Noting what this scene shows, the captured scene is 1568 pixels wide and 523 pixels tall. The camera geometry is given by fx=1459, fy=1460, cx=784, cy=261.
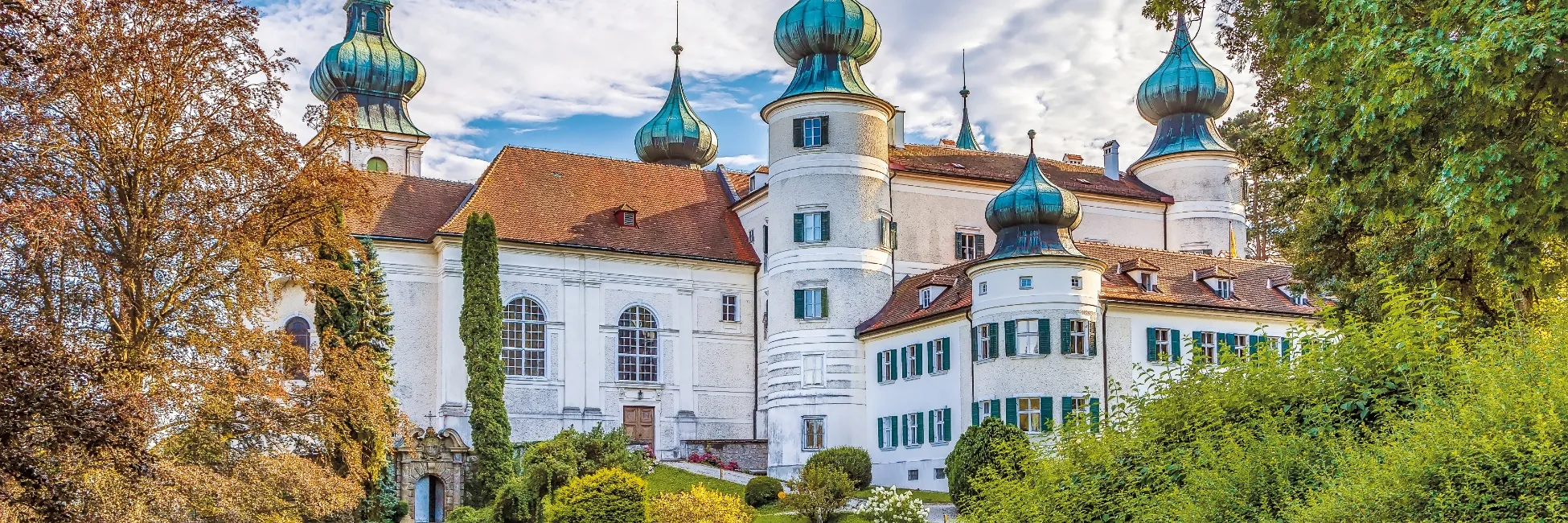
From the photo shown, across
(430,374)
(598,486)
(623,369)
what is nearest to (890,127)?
(623,369)

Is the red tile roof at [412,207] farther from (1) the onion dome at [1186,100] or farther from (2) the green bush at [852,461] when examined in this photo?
(1) the onion dome at [1186,100]

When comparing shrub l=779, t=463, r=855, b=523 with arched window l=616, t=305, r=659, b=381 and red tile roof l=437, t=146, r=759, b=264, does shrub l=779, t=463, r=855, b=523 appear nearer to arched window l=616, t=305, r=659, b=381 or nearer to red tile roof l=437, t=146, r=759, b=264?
arched window l=616, t=305, r=659, b=381

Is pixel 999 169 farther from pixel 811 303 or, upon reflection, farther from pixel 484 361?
pixel 484 361

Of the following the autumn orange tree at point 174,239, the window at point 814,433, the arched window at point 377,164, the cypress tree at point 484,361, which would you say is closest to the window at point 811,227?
the window at point 814,433

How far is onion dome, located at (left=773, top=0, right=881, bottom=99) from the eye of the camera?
136 feet

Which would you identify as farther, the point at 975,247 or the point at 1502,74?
the point at 975,247

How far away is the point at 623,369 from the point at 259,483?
23106 millimetres

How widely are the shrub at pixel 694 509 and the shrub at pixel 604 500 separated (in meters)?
0.91

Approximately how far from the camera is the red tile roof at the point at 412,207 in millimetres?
40656

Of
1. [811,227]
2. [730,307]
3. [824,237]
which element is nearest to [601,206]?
[730,307]

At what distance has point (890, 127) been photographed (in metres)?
45.3

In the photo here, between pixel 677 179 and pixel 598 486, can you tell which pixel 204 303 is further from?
pixel 677 179

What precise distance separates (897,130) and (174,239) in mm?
29078

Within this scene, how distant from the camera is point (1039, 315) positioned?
3466cm
